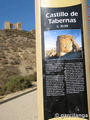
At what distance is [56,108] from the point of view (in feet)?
10.2

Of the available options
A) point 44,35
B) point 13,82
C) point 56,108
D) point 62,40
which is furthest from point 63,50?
point 13,82

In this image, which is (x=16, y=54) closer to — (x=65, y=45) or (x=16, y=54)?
(x=16, y=54)

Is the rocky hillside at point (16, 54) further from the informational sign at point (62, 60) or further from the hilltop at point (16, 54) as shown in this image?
the informational sign at point (62, 60)

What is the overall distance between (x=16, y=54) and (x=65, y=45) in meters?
27.7

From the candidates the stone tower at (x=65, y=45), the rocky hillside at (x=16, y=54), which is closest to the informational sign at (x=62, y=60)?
the stone tower at (x=65, y=45)

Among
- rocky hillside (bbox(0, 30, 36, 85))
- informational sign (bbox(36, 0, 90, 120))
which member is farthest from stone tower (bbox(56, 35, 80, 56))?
rocky hillside (bbox(0, 30, 36, 85))

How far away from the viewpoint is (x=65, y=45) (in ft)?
10.5

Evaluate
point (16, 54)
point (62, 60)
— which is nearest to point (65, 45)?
point (62, 60)

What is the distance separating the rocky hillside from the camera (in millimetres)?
24256

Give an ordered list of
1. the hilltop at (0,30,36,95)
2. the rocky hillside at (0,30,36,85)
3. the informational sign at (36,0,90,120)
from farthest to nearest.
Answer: the rocky hillside at (0,30,36,85) → the hilltop at (0,30,36,95) → the informational sign at (36,0,90,120)

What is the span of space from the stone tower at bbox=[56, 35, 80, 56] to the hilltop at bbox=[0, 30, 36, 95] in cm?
1779

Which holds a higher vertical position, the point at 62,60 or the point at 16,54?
the point at 16,54

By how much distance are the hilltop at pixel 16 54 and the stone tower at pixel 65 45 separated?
1779cm

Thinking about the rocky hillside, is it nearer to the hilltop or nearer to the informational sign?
the hilltop
